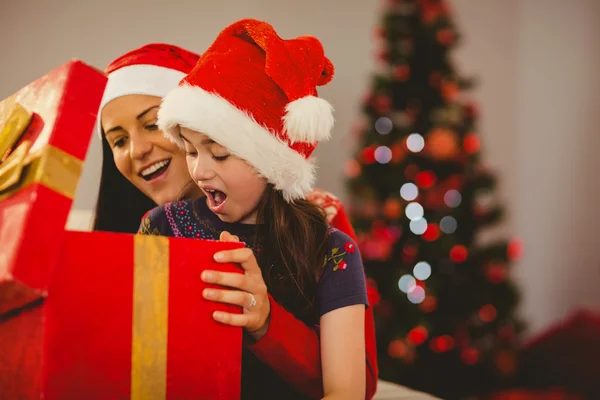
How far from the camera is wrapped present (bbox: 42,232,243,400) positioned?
645 mm

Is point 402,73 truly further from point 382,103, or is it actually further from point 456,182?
point 456,182

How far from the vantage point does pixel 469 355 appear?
8.32 feet

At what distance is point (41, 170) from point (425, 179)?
6.81 feet

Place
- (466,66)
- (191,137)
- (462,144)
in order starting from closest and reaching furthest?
(191,137) → (462,144) → (466,66)

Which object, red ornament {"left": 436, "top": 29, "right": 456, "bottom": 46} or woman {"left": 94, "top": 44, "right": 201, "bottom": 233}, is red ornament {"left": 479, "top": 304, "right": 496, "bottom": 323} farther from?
woman {"left": 94, "top": 44, "right": 201, "bottom": 233}

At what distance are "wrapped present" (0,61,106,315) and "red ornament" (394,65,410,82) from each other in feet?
6.69

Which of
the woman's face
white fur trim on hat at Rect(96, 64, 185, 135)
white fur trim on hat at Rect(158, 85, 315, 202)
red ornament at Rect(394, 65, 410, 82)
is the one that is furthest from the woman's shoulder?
red ornament at Rect(394, 65, 410, 82)

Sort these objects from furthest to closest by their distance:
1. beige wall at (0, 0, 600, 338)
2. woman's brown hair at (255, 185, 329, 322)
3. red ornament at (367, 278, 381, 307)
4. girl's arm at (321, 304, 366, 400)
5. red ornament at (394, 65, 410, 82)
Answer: beige wall at (0, 0, 600, 338) < red ornament at (394, 65, 410, 82) < red ornament at (367, 278, 381, 307) < woman's brown hair at (255, 185, 329, 322) < girl's arm at (321, 304, 366, 400)

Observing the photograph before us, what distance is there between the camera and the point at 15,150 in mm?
683

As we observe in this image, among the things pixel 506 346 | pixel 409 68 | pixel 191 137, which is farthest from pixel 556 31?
pixel 191 137

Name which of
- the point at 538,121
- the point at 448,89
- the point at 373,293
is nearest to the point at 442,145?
the point at 448,89

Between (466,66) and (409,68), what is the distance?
97 cm

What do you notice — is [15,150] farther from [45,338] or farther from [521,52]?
[521,52]

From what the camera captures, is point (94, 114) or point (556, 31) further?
point (556, 31)
